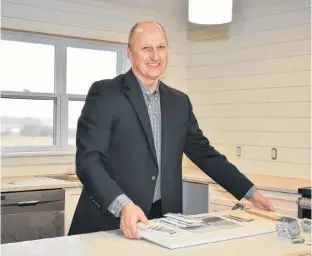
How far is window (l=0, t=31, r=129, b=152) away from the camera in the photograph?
446 centimetres

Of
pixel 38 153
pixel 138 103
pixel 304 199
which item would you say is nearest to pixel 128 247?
pixel 138 103

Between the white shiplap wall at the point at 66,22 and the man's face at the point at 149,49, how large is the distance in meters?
2.54

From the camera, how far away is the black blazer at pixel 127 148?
6.63ft

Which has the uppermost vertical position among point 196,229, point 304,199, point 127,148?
point 127,148

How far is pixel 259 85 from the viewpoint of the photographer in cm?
473

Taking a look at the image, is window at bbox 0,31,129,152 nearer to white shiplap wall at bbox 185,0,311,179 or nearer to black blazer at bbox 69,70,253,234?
white shiplap wall at bbox 185,0,311,179

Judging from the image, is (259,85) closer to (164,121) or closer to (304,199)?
(304,199)

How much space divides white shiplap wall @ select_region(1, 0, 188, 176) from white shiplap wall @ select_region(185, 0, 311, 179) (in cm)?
46

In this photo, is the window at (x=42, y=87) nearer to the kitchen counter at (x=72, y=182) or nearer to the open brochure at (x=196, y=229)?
the kitchen counter at (x=72, y=182)

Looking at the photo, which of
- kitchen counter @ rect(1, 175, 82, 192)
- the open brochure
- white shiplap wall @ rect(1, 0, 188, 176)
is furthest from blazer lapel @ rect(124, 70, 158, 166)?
white shiplap wall @ rect(1, 0, 188, 176)

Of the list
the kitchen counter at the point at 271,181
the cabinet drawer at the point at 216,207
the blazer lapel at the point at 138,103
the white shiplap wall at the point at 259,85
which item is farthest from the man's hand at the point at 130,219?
the white shiplap wall at the point at 259,85

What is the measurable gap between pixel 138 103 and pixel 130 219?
595mm

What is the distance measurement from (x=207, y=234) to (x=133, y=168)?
46 cm

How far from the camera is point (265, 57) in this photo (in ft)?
15.4
